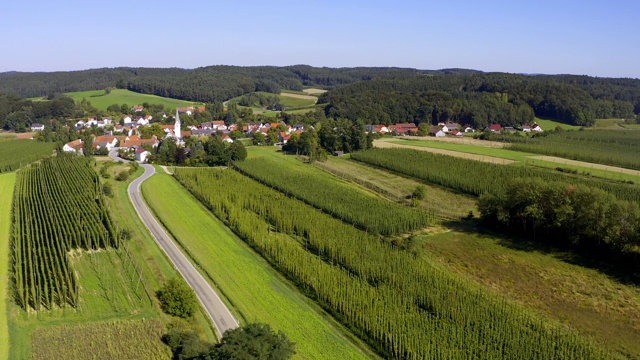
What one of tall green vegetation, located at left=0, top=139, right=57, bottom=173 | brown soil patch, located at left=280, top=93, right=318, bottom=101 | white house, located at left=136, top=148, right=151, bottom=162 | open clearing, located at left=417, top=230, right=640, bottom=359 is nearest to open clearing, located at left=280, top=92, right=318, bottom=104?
brown soil patch, located at left=280, top=93, right=318, bottom=101

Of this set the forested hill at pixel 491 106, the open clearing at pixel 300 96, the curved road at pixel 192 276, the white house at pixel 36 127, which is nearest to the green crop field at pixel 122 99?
the white house at pixel 36 127

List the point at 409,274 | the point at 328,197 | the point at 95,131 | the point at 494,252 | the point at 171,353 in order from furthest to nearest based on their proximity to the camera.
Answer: the point at 95,131 → the point at 328,197 → the point at 494,252 → the point at 409,274 → the point at 171,353

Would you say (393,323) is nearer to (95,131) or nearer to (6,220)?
(6,220)

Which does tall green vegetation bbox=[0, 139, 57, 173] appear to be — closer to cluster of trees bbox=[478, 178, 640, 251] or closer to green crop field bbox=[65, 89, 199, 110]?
green crop field bbox=[65, 89, 199, 110]

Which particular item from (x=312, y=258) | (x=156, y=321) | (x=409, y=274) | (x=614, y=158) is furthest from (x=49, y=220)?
(x=614, y=158)

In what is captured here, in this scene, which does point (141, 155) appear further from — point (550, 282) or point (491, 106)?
point (491, 106)

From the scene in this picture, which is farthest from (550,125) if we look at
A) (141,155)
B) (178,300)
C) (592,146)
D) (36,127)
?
(36,127)
